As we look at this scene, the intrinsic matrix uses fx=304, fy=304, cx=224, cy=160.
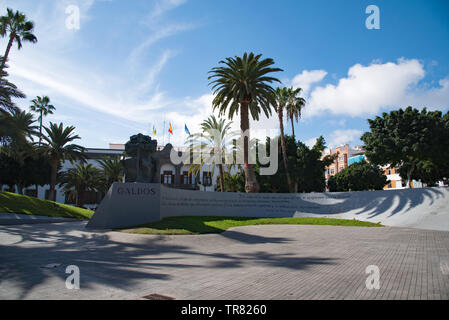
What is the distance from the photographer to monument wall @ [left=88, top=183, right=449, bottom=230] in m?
17.2

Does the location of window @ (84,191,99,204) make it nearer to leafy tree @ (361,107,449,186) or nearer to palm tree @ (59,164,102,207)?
palm tree @ (59,164,102,207)

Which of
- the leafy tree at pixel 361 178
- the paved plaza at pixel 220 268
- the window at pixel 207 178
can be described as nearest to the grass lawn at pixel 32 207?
the paved plaza at pixel 220 268

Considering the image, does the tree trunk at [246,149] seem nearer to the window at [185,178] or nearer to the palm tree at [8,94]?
the palm tree at [8,94]

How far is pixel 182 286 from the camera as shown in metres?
5.90

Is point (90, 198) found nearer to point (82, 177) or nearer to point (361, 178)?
point (82, 177)

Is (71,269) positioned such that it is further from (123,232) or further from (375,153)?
(375,153)

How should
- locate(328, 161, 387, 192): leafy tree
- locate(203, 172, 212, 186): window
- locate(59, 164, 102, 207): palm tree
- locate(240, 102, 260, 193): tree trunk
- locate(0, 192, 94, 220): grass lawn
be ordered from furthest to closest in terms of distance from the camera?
locate(203, 172, 212, 186): window
locate(328, 161, 387, 192): leafy tree
locate(59, 164, 102, 207): palm tree
locate(240, 102, 260, 193): tree trunk
locate(0, 192, 94, 220): grass lawn

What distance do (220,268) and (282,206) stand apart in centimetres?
2144

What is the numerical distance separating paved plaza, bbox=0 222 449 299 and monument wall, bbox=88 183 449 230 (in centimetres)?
461

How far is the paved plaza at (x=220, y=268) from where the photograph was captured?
213 inches

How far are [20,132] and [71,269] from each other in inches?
748

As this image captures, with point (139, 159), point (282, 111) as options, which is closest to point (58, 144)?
point (139, 159)

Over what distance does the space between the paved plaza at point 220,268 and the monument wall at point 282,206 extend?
4.61 m

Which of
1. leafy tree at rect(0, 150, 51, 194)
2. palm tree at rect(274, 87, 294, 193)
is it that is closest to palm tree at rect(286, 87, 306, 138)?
palm tree at rect(274, 87, 294, 193)
